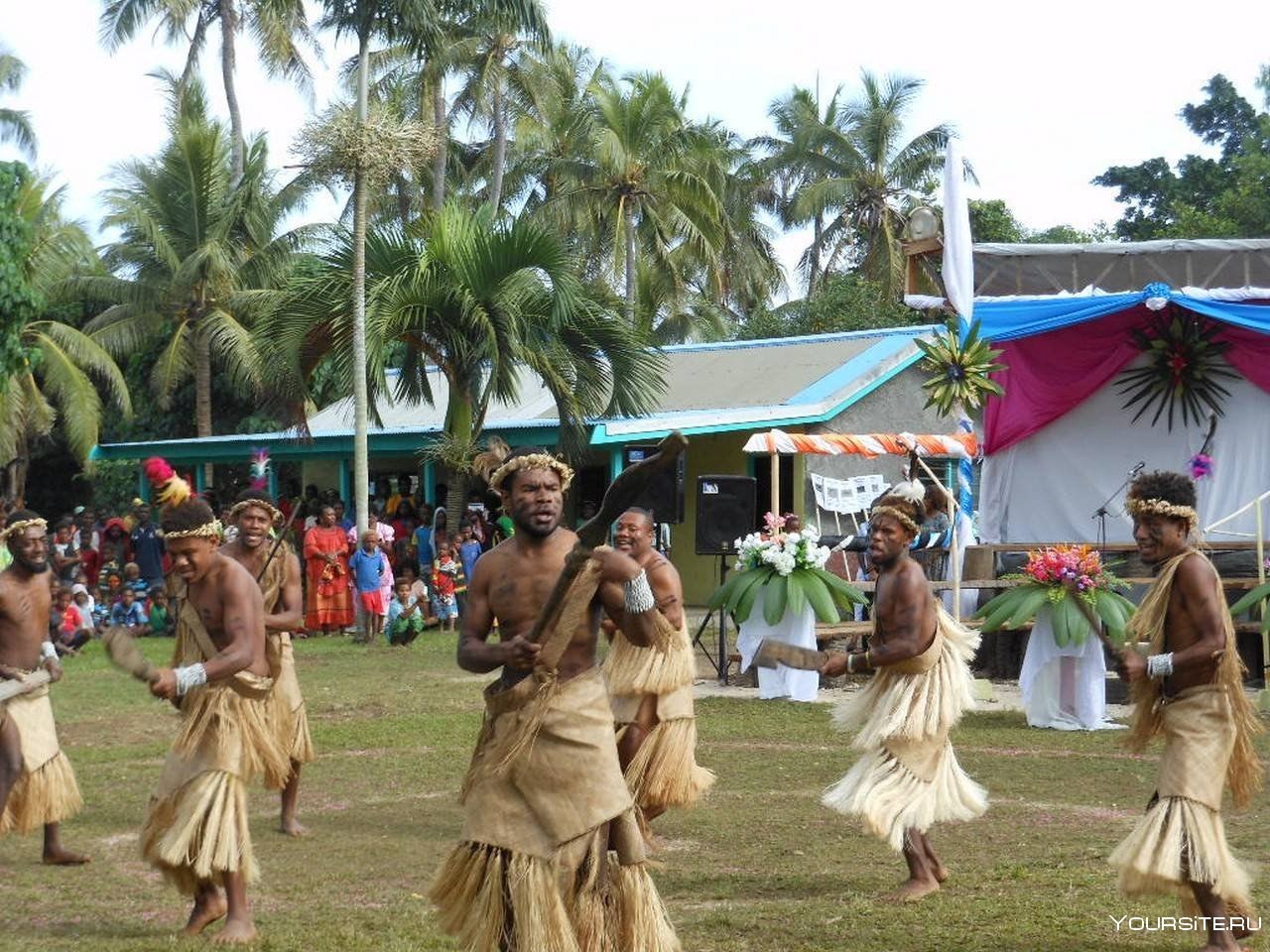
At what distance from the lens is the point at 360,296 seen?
62.3ft

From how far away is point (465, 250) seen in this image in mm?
20578

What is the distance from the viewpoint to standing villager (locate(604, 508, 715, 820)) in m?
7.61

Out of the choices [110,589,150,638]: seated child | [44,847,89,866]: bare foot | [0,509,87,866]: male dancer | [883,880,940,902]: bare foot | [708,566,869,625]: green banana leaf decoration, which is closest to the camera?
[883,880,940,902]: bare foot

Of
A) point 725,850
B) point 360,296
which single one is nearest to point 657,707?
point 725,850

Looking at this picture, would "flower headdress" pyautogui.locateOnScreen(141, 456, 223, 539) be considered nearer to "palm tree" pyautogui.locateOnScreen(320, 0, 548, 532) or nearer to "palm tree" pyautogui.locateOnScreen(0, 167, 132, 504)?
"palm tree" pyautogui.locateOnScreen(320, 0, 548, 532)

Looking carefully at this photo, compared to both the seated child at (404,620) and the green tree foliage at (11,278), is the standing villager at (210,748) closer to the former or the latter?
the seated child at (404,620)

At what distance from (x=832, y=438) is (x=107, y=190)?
59.7ft

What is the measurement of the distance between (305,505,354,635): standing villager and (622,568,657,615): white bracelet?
15798 millimetres

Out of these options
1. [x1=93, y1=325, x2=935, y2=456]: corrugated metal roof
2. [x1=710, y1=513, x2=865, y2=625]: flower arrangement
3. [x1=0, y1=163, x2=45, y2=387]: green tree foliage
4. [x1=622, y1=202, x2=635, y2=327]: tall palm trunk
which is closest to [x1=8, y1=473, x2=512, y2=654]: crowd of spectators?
[x1=0, y1=163, x2=45, y2=387]: green tree foliage

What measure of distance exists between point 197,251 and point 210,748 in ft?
80.3

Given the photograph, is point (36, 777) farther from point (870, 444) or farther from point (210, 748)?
point (870, 444)

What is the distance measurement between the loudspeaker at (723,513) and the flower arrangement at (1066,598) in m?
2.95

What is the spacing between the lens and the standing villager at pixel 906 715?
22.0ft

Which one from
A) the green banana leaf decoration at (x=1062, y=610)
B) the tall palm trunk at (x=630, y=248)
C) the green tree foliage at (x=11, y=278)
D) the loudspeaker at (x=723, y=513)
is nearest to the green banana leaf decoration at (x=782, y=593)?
the loudspeaker at (x=723, y=513)
